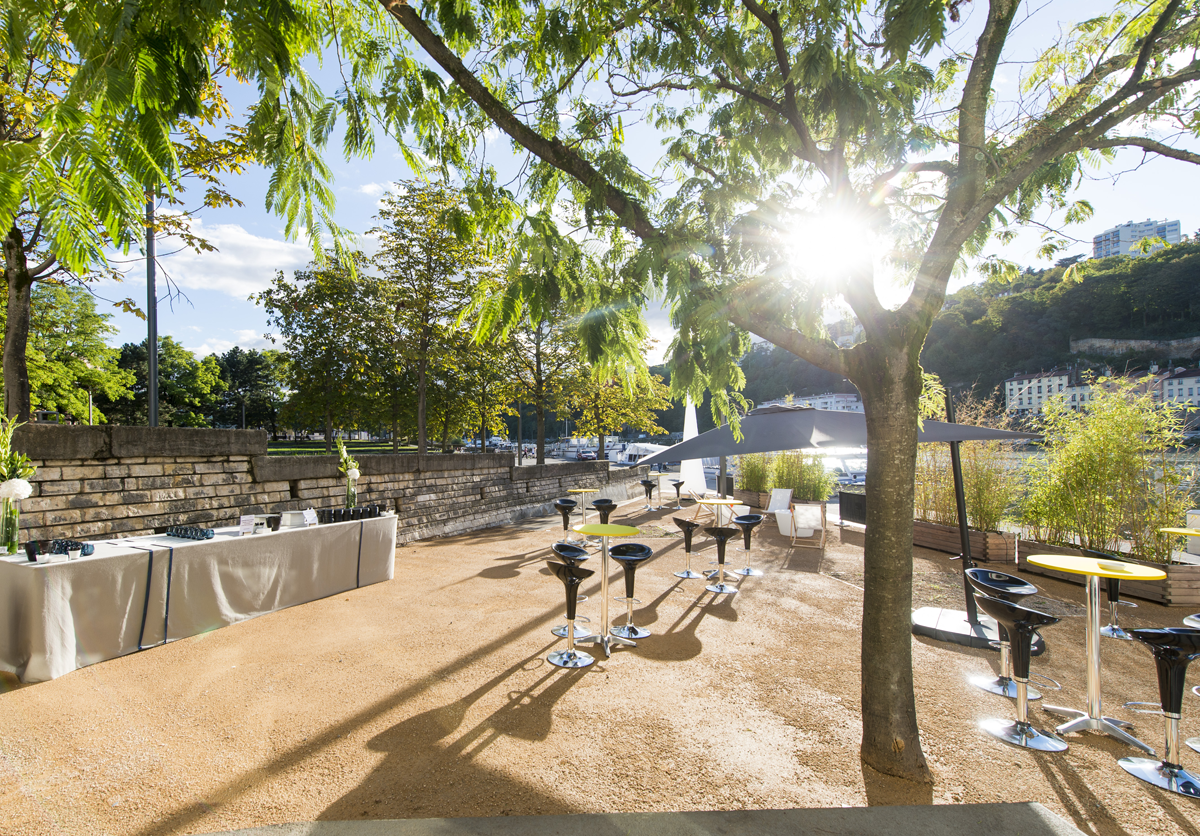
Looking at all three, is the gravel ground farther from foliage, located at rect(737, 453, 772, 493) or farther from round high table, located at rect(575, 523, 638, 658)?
foliage, located at rect(737, 453, 772, 493)

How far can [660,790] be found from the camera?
2.60 metres

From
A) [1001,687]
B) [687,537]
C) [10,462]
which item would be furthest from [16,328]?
[1001,687]

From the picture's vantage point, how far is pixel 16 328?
6438 mm

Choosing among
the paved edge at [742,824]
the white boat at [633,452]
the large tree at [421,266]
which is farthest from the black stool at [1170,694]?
the large tree at [421,266]

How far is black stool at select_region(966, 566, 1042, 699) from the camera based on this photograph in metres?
3.63

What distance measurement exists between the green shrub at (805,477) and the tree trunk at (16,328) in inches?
499

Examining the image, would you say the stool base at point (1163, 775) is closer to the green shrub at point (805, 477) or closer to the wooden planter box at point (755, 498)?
the green shrub at point (805, 477)

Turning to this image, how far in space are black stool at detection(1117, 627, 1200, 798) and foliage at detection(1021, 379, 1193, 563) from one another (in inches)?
182

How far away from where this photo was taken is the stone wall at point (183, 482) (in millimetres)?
4402

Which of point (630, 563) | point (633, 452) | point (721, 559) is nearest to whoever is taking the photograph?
point (630, 563)

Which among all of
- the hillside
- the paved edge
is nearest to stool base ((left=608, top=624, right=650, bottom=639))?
the paved edge

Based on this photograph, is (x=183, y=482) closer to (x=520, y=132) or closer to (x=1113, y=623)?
(x=520, y=132)

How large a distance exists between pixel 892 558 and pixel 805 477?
32.5 feet

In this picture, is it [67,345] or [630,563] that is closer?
[630,563]
